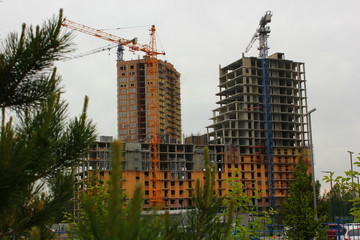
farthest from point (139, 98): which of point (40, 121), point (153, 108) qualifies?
point (40, 121)

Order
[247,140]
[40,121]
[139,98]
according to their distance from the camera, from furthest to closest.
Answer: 1. [139,98]
2. [247,140]
3. [40,121]

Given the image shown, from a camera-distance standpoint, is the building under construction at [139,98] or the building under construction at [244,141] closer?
the building under construction at [244,141]

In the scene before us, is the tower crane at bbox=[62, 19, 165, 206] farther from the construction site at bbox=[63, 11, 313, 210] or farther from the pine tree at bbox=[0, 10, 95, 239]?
the pine tree at bbox=[0, 10, 95, 239]

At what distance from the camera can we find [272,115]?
348ft

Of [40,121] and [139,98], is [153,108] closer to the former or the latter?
[139,98]

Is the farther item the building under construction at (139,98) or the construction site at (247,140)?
the building under construction at (139,98)

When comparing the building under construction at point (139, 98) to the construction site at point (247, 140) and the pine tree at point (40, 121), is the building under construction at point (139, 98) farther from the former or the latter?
the pine tree at point (40, 121)

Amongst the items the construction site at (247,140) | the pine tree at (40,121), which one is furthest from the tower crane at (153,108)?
the pine tree at (40,121)

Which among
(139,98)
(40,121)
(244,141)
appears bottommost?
(40,121)

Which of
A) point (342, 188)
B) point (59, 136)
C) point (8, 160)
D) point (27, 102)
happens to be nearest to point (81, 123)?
point (59, 136)

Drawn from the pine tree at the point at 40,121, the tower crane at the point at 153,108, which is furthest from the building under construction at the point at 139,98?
the pine tree at the point at 40,121

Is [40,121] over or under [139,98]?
under

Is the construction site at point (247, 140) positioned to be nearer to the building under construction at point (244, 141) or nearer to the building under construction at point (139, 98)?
the building under construction at point (244, 141)

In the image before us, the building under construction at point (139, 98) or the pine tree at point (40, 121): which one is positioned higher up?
the building under construction at point (139, 98)
